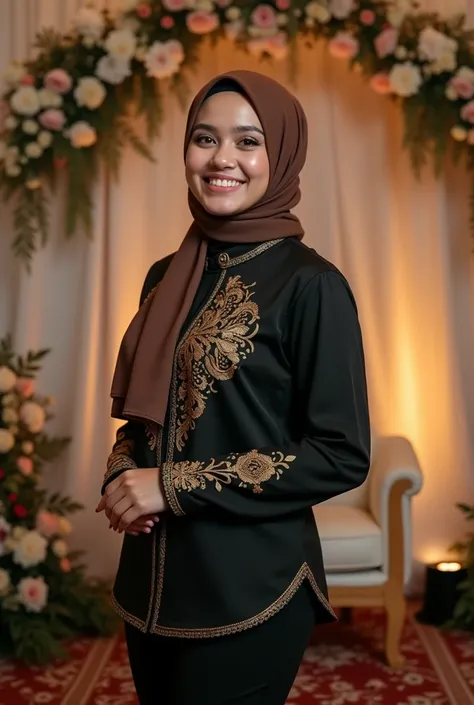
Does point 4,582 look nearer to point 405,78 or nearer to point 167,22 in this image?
point 167,22

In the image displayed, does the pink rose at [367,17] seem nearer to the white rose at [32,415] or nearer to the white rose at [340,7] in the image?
the white rose at [340,7]

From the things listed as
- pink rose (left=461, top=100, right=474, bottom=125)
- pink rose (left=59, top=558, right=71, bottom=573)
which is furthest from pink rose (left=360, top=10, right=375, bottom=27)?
pink rose (left=59, top=558, right=71, bottom=573)

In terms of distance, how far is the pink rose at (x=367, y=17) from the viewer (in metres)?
3.01

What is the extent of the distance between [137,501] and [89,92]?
2129 millimetres

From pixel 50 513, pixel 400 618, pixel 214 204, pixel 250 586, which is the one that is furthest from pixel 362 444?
pixel 50 513

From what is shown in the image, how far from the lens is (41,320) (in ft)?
11.4

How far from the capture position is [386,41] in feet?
9.86

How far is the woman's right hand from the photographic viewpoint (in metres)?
1.27

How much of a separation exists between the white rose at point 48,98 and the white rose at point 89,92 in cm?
7

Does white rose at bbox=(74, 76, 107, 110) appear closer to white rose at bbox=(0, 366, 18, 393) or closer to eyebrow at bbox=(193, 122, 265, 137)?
white rose at bbox=(0, 366, 18, 393)

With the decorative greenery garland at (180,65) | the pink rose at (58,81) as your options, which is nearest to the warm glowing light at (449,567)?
the decorative greenery garland at (180,65)

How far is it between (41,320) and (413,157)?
1521 millimetres

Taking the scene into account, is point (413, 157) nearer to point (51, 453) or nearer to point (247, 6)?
point (247, 6)

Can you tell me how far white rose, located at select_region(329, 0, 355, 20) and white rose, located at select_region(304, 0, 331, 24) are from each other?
0.03 meters
